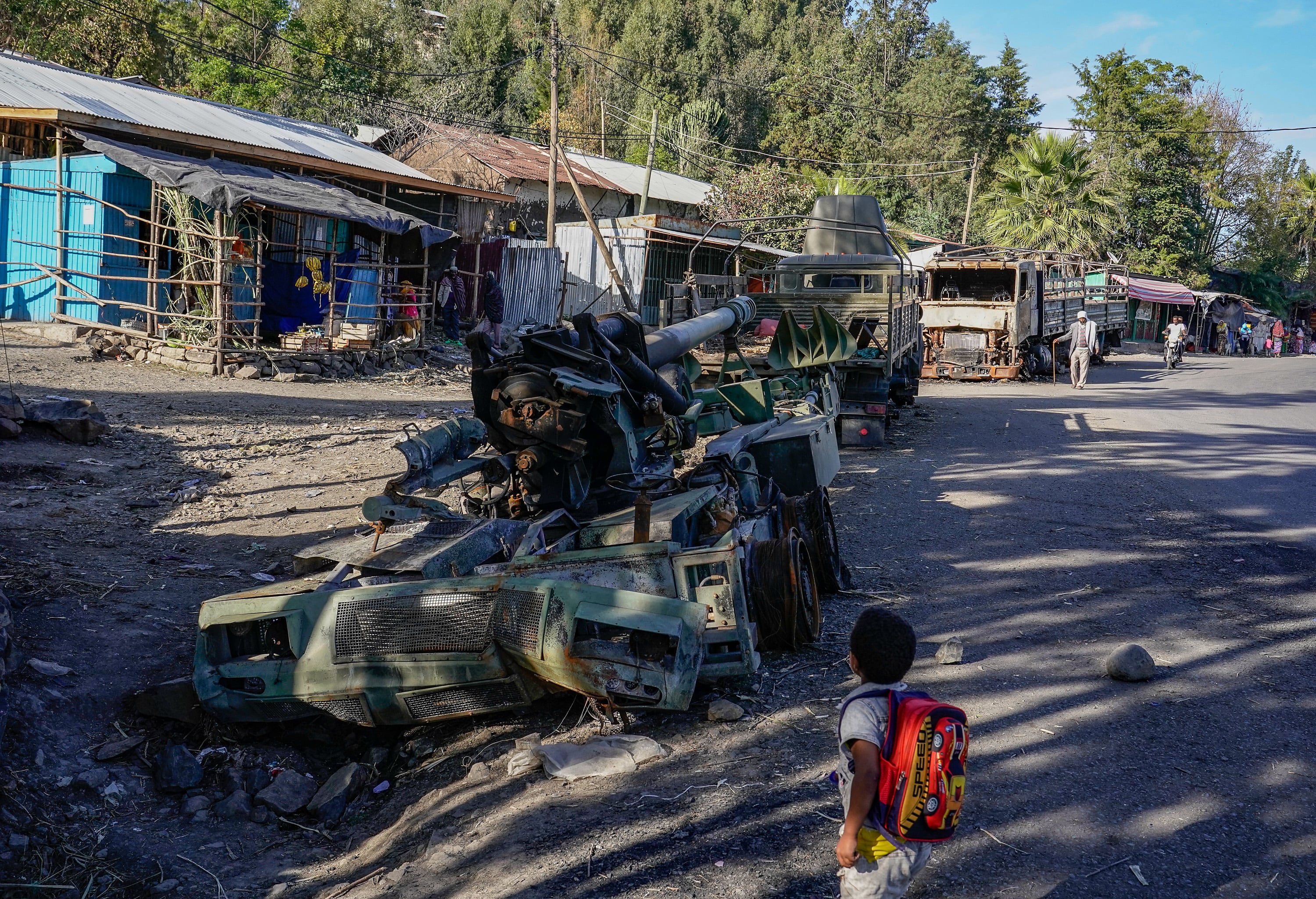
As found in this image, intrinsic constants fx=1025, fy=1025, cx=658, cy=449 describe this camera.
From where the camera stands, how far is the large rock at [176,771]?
4.64 meters

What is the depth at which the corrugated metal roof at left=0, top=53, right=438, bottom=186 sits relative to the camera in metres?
18.0

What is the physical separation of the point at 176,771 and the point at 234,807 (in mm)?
352

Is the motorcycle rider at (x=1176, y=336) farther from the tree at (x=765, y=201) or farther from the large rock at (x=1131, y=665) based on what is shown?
the large rock at (x=1131, y=665)

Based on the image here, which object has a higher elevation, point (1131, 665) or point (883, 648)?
point (883, 648)

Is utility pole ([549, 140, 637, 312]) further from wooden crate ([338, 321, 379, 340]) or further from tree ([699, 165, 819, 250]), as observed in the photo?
tree ([699, 165, 819, 250])

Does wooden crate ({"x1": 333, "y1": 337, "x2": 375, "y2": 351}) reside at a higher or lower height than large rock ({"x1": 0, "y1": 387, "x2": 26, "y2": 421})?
higher

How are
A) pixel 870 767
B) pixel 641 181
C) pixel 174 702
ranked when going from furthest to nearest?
pixel 641 181 → pixel 174 702 → pixel 870 767

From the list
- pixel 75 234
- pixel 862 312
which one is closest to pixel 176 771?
pixel 862 312

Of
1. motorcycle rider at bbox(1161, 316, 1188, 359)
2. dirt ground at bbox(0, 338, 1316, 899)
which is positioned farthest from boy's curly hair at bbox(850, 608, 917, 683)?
motorcycle rider at bbox(1161, 316, 1188, 359)

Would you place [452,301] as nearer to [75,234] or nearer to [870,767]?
[75,234]

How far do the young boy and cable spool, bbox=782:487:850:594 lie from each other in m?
3.67

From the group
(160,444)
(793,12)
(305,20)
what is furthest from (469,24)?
(160,444)

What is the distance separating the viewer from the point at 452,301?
2380 cm

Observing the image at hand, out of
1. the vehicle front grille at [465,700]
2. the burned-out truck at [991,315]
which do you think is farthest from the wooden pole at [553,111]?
the vehicle front grille at [465,700]
